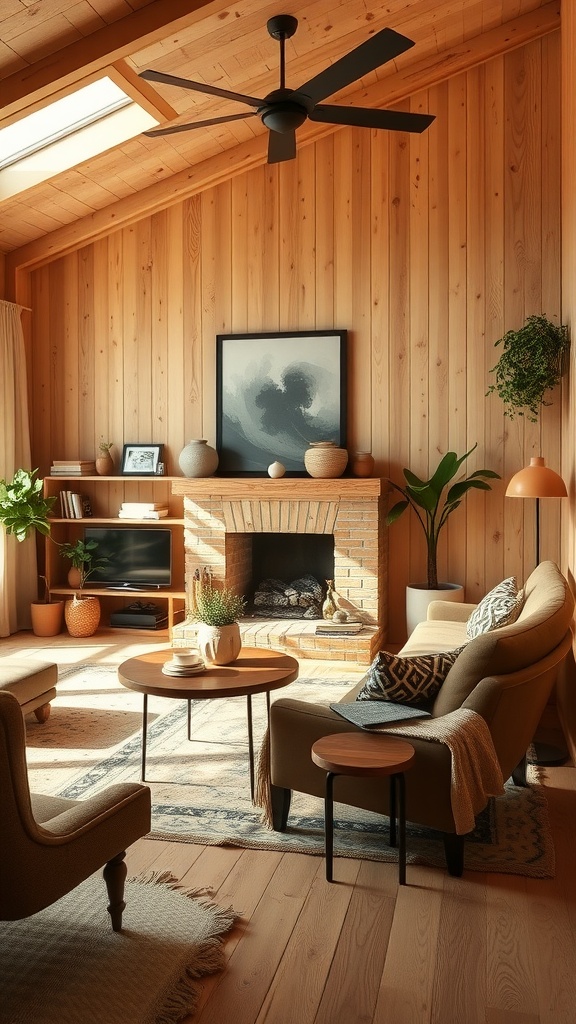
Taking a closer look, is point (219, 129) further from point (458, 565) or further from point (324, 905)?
point (324, 905)

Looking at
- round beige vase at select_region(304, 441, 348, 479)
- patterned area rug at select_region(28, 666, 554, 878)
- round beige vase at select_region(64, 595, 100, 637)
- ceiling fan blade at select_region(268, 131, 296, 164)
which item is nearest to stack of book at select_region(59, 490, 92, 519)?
round beige vase at select_region(64, 595, 100, 637)

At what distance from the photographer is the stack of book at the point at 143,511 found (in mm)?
6478

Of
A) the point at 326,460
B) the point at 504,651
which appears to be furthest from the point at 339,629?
the point at 504,651

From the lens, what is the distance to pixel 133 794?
2318mm

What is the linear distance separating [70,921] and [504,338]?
447cm

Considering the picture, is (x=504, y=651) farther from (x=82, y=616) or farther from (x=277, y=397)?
(x=82, y=616)

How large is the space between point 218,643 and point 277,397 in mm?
3114

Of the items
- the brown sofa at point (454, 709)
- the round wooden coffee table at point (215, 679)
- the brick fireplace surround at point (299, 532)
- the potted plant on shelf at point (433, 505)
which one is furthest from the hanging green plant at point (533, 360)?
the round wooden coffee table at point (215, 679)

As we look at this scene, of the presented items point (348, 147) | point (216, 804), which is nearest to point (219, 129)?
point (348, 147)

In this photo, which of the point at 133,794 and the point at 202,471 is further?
the point at 202,471

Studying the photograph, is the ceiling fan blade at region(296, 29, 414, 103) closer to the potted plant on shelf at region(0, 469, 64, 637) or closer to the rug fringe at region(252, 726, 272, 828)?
the rug fringe at region(252, 726, 272, 828)

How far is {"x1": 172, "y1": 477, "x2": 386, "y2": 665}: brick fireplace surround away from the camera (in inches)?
228

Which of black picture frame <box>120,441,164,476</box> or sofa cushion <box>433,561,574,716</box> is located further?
black picture frame <box>120,441,164,476</box>

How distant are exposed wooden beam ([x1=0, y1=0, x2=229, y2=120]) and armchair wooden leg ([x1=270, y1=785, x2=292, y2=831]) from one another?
3588 millimetres
